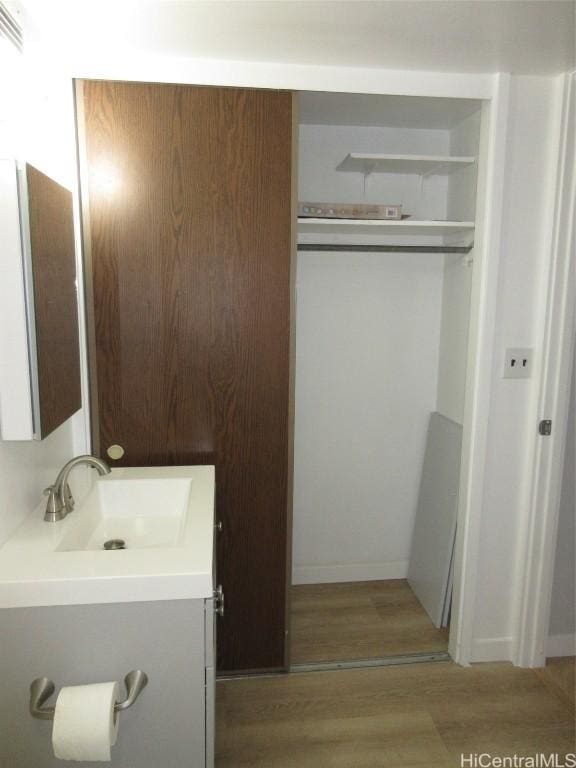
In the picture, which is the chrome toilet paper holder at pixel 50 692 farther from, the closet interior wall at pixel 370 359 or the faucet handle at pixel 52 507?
the closet interior wall at pixel 370 359

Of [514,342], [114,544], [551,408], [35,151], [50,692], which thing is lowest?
[50,692]

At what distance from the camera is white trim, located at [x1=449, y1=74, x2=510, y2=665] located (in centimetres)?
203

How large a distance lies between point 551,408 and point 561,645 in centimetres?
109

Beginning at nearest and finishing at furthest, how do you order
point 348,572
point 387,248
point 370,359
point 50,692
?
point 50,692
point 387,248
point 370,359
point 348,572

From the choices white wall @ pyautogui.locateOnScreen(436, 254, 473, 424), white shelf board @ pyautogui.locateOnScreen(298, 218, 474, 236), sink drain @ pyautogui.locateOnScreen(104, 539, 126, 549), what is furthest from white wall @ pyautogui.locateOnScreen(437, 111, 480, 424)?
sink drain @ pyautogui.locateOnScreen(104, 539, 126, 549)

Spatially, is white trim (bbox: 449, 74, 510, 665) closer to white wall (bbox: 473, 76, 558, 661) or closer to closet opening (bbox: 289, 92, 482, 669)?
white wall (bbox: 473, 76, 558, 661)

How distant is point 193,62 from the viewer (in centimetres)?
186

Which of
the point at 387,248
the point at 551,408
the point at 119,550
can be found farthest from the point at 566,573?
the point at 119,550

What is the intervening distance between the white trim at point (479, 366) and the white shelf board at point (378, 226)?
0.51ft

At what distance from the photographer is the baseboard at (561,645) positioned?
2371mm

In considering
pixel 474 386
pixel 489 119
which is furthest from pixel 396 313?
pixel 489 119

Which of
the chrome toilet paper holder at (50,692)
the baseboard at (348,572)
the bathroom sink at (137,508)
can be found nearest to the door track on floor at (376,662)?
the baseboard at (348,572)

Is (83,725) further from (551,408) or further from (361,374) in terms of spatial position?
(361,374)

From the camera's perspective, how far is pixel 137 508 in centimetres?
187
